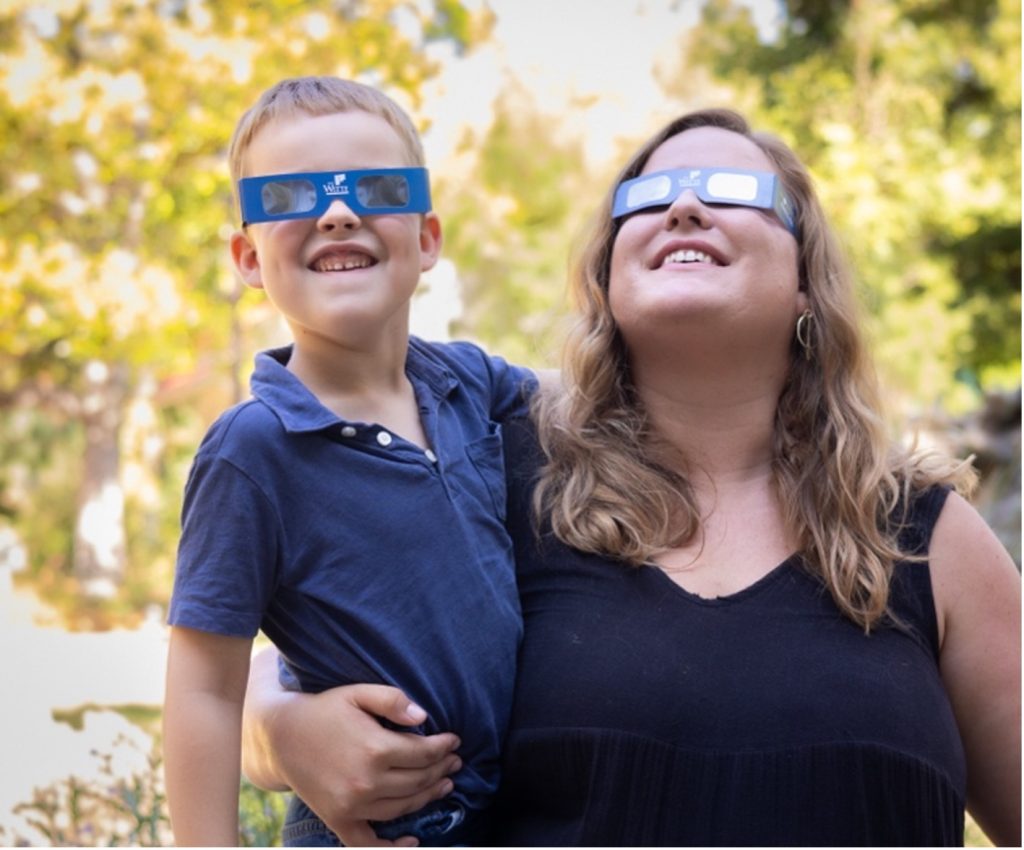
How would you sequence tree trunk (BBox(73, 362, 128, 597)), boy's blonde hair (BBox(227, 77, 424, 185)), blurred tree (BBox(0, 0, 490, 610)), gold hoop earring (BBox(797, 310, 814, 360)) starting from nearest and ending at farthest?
1. boy's blonde hair (BBox(227, 77, 424, 185))
2. gold hoop earring (BBox(797, 310, 814, 360))
3. blurred tree (BBox(0, 0, 490, 610))
4. tree trunk (BBox(73, 362, 128, 597))

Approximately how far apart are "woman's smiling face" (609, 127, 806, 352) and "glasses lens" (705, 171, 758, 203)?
2cm

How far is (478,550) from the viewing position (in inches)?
86.8

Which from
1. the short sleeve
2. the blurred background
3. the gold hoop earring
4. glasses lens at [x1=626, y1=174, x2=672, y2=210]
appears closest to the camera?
the short sleeve

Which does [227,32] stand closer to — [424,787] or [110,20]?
[110,20]

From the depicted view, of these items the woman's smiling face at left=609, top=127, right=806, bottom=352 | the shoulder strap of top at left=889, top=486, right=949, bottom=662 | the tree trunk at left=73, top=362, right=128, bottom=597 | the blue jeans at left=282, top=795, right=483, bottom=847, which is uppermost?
the woman's smiling face at left=609, top=127, right=806, bottom=352

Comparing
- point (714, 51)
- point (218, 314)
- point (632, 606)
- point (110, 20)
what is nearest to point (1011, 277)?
point (714, 51)

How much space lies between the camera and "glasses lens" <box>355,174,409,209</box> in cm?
214

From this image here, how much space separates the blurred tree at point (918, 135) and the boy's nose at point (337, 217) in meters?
10.3

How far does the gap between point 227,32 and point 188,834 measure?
7.27 meters

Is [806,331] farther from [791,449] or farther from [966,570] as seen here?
[966,570]

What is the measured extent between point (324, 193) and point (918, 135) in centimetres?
1111

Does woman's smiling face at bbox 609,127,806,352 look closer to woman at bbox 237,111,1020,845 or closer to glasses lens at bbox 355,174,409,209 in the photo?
woman at bbox 237,111,1020,845

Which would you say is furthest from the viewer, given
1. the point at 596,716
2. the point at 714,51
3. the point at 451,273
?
the point at 714,51

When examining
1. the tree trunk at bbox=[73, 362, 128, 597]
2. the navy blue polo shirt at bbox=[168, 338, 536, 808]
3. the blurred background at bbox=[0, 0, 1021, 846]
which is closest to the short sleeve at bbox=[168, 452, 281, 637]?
the navy blue polo shirt at bbox=[168, 338, 536, 808]
